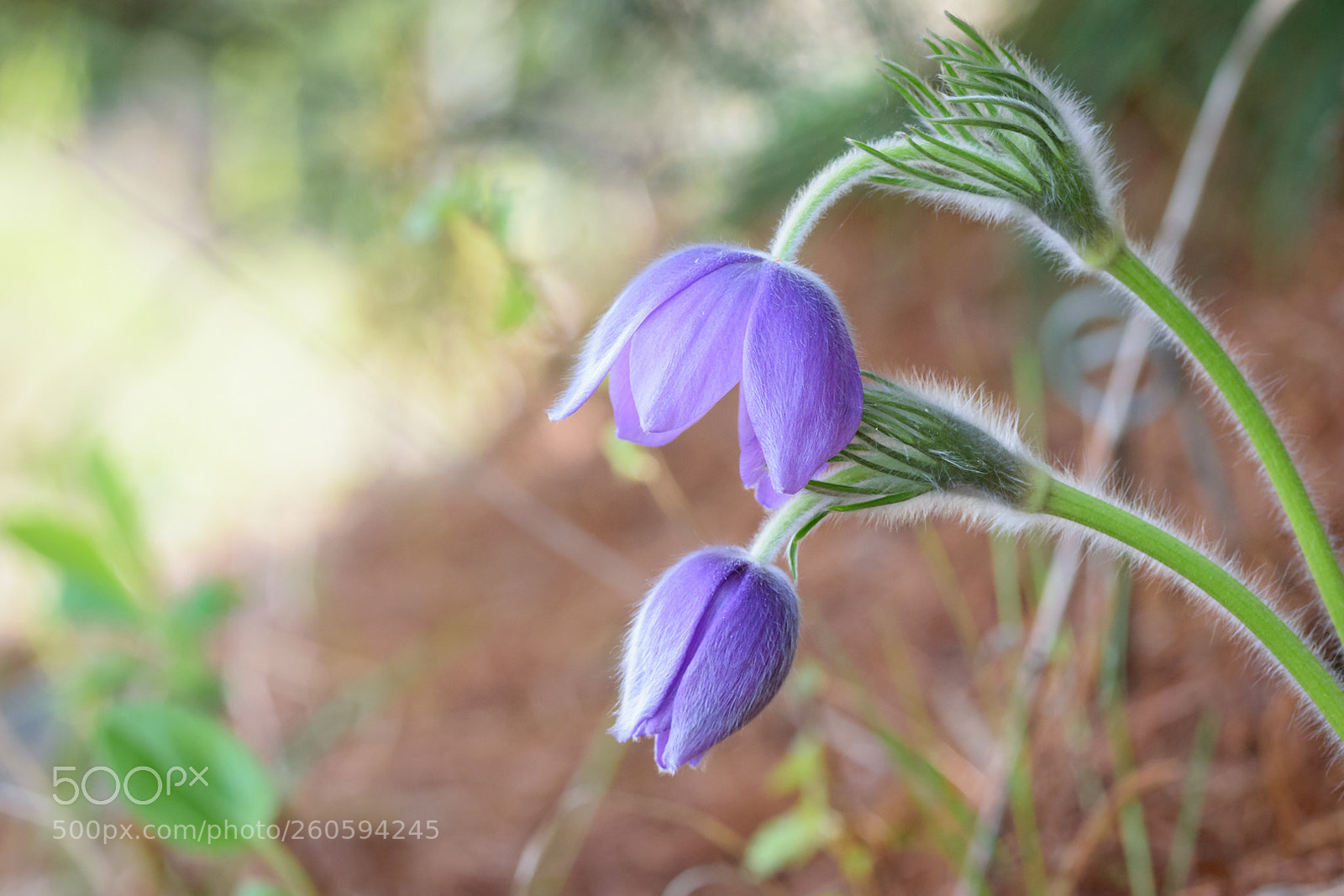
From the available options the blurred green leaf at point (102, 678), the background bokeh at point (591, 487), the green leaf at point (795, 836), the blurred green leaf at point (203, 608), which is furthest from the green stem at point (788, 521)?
the blurred green leaf at point (102, 678)

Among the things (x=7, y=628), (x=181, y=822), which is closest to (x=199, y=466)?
(x=7, y=628)

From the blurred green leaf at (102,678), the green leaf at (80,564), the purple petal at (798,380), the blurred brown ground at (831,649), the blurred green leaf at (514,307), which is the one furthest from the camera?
the blurred green leaf at (102,678)

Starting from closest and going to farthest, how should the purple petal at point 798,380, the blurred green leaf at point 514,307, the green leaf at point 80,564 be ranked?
the purple petal at point 798,380 < the blurred green leaf at point 514,307 < the green leaf at point 80,564

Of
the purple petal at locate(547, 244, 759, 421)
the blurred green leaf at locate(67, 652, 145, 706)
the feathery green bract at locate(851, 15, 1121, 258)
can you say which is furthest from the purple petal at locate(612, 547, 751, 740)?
the blurred green leaf at locate(67, 652, 145, 706)

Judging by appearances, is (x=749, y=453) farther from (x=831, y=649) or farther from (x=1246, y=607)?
(x=831, y=649)

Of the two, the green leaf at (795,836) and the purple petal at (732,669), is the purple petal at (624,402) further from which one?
the green leaf at (795,836)

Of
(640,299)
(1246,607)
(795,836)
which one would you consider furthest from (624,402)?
A: (795,836)

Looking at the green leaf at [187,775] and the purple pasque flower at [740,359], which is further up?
the purple pasque flower at [740,359]

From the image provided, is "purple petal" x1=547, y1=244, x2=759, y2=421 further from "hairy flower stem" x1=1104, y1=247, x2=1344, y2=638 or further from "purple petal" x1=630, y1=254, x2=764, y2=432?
"hairy flower stem" x1=1104, y1=247, x2=1344, y2=638
